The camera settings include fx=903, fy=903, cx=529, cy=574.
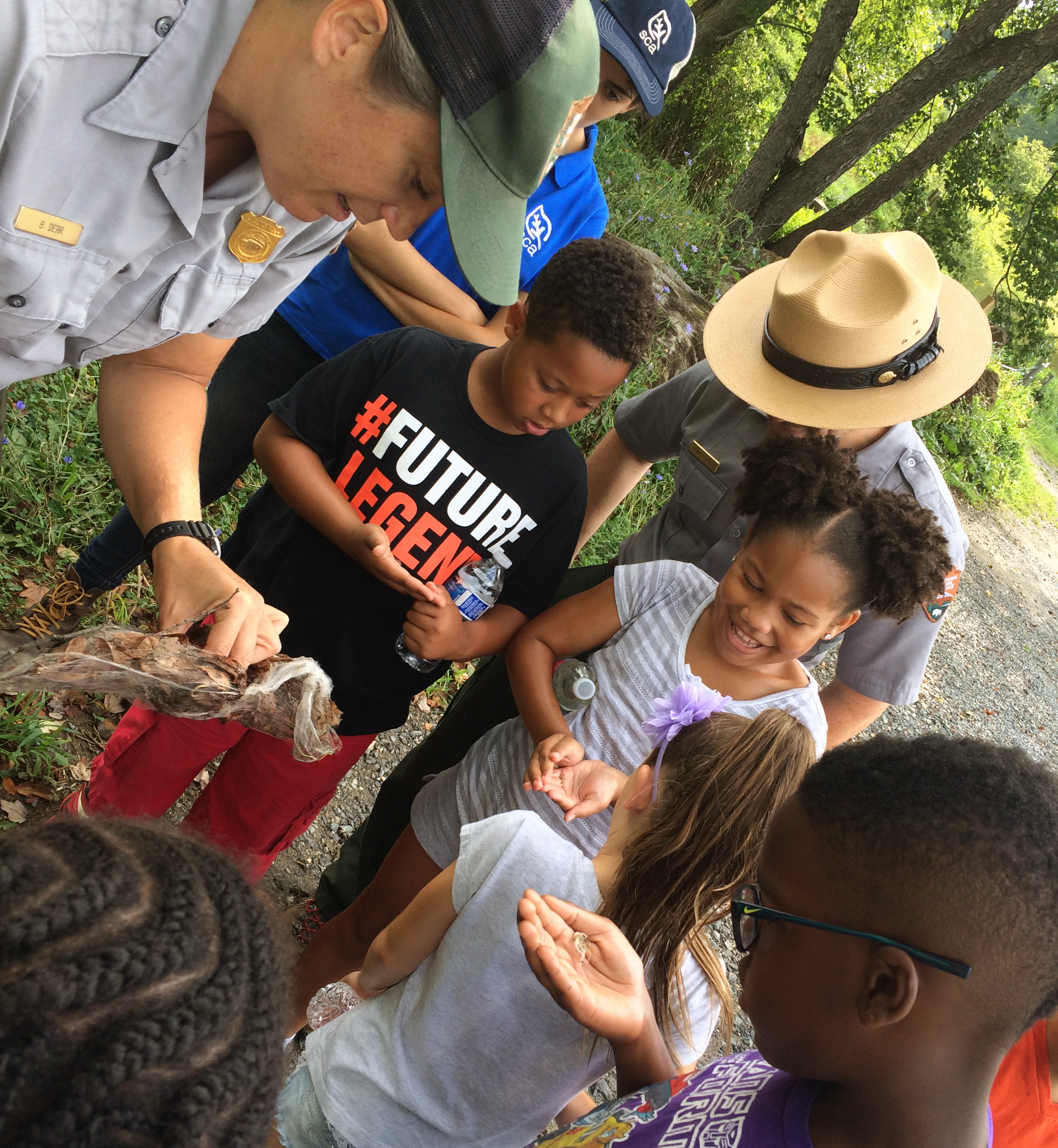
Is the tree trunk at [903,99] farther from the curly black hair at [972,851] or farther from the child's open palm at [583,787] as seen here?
the curly black hair at [972,851]

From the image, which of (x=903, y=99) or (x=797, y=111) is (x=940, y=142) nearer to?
(x=903, y=99)

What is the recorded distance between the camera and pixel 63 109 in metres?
1.40

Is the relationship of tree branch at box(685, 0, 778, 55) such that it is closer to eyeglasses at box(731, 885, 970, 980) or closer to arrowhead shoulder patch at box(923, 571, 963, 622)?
arrowhead shoulder patch at box(923, 571, 963, 622)

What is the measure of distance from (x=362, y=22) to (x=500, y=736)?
1.81 metres

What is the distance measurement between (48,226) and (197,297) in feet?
1.25

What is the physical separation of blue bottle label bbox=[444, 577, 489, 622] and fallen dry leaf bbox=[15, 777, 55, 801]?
1476mm

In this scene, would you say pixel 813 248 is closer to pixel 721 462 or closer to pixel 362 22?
pixel 721 462

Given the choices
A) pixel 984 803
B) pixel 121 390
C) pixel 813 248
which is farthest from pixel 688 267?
pixel 984 803

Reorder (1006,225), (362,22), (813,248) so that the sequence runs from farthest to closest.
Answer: (1006,225)
(813,248)
(362,22)


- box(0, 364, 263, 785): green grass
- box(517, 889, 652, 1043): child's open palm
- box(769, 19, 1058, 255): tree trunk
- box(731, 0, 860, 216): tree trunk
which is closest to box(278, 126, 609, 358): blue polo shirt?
box(0, 364, 263, 785): green grass

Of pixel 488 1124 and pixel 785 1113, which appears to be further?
pixel 488 1124

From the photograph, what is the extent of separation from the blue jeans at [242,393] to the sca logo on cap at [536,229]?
81 cm

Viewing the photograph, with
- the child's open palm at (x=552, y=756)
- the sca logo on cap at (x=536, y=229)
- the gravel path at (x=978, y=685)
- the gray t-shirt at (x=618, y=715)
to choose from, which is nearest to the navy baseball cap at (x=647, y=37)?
the sca logo on cap at (x=536, y=229)

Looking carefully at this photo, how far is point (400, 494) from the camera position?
245 cm
